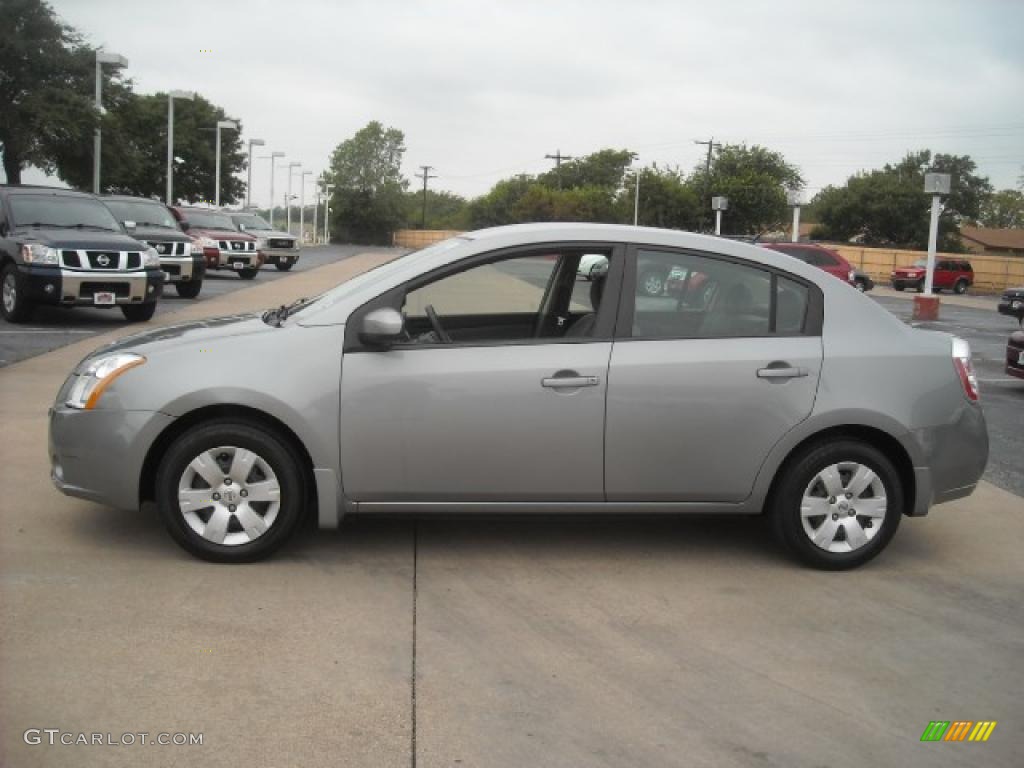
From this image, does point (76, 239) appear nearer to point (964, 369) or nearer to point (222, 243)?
point (964, 369)

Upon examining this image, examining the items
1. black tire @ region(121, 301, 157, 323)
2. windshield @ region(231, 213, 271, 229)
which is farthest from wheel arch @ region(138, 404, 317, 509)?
windshield @ region(231, 213, 271, 229)

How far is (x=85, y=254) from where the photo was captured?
14758mm

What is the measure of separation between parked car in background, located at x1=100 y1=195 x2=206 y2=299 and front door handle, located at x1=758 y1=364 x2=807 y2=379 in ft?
53.8

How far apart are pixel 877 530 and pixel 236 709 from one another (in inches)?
123

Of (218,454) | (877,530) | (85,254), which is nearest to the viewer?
(218,454)

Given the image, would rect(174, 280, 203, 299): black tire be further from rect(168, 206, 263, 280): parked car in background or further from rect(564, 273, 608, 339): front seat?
rect(564, 273, 608, 339): front seat

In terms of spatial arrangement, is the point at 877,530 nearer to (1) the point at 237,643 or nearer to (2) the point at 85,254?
(1) the point at 237,643

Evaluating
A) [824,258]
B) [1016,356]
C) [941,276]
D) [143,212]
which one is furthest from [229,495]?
[941,276]

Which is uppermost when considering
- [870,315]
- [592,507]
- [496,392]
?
[870,315]

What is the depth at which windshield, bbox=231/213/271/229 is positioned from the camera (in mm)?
35259

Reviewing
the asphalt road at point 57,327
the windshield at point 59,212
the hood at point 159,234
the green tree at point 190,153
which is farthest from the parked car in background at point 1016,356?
the green tree at point 190,153

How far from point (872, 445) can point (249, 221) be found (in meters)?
32.2

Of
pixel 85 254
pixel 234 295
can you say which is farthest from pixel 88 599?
pixel 234 295

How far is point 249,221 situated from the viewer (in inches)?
1411
